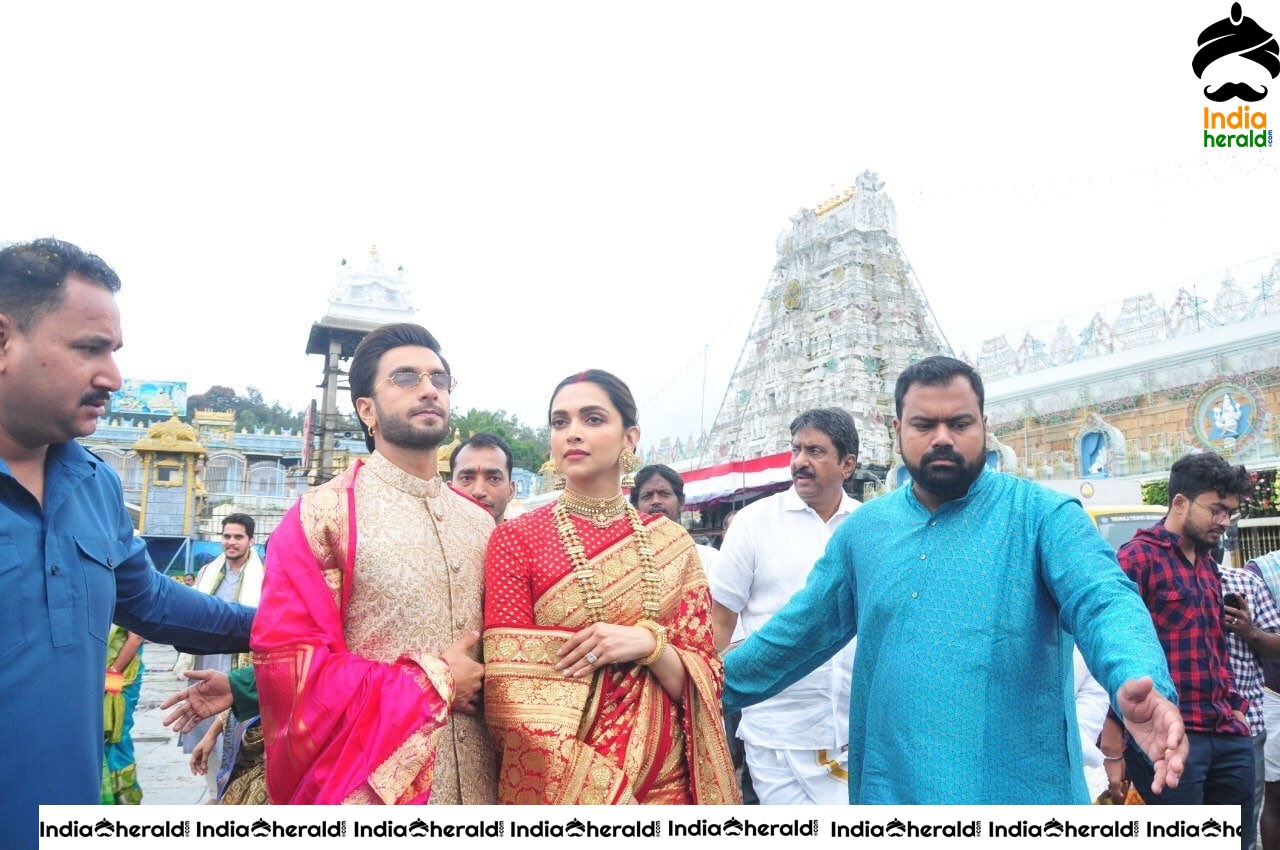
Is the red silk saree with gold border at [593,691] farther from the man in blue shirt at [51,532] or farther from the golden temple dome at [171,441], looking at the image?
the golden temple dome at [171,441]

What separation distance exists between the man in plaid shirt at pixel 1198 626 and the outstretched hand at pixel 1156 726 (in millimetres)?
2165

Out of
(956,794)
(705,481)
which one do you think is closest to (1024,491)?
(956,794)

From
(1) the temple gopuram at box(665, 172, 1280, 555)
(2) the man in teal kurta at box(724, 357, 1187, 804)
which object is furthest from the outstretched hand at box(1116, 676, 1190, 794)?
(1) the temple gopuram at box(665, 172, 1280, 555)

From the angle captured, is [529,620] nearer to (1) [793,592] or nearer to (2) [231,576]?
(1) [793,592]

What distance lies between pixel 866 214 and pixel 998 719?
82.8 ft

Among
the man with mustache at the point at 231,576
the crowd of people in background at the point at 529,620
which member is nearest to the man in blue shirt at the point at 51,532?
the crowd of people in background at the point at 529,620

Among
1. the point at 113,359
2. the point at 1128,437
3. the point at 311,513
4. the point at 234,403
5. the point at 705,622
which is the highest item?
the point at 234,403

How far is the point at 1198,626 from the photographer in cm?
331

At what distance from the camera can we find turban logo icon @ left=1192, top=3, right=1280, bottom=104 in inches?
196

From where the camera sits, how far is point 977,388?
80.4 inches

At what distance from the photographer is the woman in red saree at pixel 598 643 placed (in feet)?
5.99

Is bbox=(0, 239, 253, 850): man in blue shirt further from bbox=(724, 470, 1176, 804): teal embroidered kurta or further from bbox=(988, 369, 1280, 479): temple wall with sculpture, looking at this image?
bbox=(988, 369, 1280, 479): temple wall with sculpture

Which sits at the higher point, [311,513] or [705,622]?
[311,513]

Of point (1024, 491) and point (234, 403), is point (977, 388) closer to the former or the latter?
point (1024, 491)
